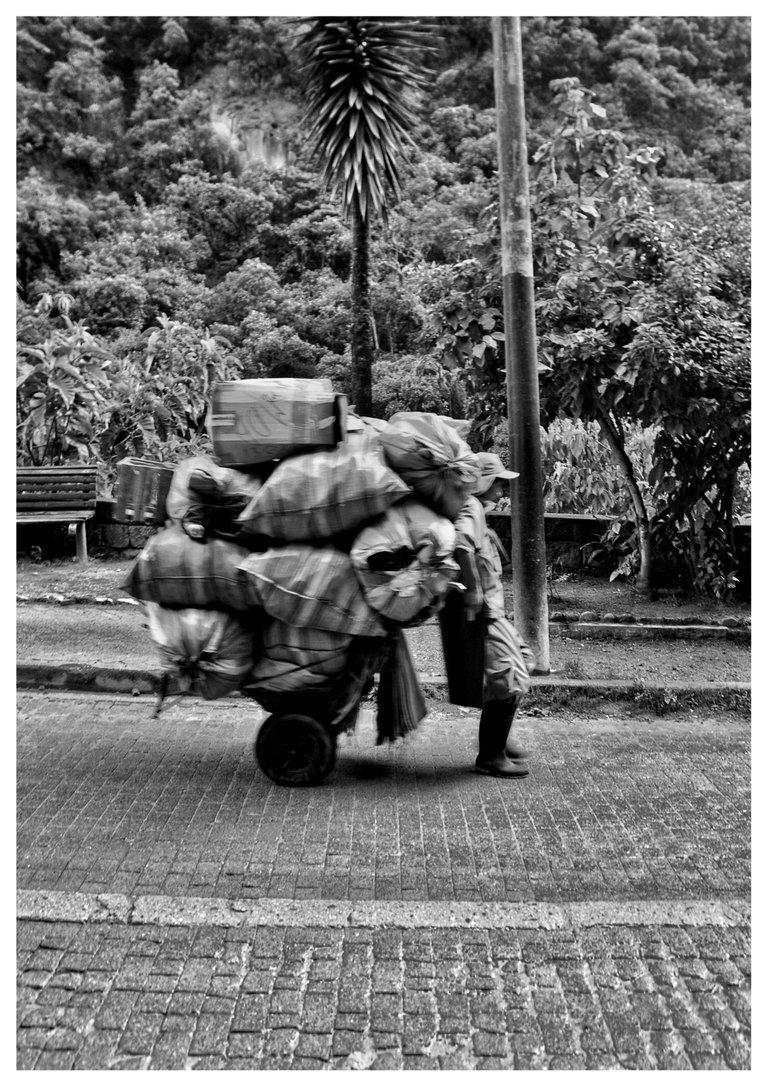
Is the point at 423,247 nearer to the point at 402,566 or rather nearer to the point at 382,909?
the point at 402,566

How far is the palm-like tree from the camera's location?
26.2 feet

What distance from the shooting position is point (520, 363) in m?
6.38

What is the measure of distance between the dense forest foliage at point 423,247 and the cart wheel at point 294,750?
419cm

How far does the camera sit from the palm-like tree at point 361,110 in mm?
7992

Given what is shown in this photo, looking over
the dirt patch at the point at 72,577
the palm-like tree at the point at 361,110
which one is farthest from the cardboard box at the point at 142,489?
the palm-like tree at the point at 361,110

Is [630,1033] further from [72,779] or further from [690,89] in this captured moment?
[690,89]

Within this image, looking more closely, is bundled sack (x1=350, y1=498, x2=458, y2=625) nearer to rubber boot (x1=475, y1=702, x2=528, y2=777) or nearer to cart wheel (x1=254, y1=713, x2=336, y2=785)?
cart wheel (x1=254, y1=713, x2=336, y2=785)

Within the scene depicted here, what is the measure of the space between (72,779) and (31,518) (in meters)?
5.29

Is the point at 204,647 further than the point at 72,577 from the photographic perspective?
No

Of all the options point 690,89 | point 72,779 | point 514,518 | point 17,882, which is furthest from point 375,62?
point 690,89

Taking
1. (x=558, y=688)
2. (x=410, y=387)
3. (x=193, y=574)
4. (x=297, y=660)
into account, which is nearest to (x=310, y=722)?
(x=297, y=660)

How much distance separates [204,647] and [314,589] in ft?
1.86

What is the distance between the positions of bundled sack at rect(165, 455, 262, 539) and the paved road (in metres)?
1.28

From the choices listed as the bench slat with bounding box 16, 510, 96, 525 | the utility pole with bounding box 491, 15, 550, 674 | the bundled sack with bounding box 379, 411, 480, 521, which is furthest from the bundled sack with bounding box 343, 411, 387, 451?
the bench slat with bounding box 16, 510, 96, 525
